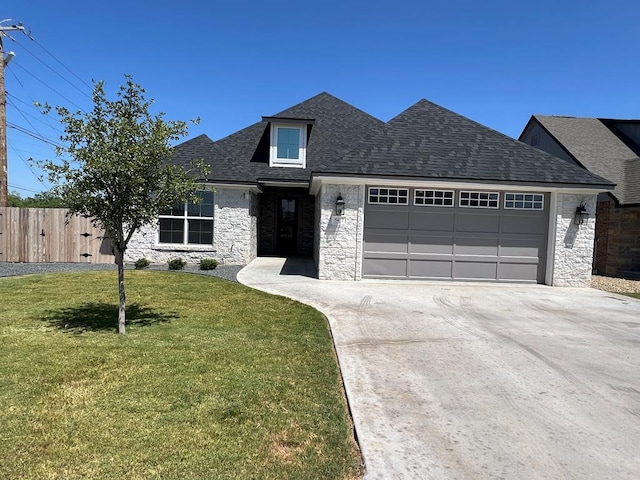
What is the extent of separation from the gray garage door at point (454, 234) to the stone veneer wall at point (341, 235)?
0.32 meters

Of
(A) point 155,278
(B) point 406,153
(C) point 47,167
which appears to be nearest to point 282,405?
(C) point 47,167

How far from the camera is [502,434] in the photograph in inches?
143

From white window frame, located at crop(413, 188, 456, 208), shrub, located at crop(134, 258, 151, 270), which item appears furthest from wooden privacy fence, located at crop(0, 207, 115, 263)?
white window frame, located at crop(413, 188, 456, 208)

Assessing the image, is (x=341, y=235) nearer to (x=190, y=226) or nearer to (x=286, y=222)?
(x=190, y=226)

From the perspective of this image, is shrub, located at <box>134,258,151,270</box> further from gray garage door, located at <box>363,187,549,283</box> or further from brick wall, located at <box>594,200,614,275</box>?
brick wall, located at <box>594,200,614,275</box>

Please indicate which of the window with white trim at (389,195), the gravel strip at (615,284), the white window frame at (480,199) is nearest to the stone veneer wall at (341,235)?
the window with white trim at (389,195)

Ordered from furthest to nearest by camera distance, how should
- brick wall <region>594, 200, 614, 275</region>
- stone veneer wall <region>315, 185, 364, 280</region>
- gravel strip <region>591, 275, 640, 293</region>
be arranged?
1. brick wall <region>594, 200, 614, 275</region>
2. gravel strip <region>591, 275, 640, 293</region>
3. stone veneer wall <region>315, 185, 364, 280</region>

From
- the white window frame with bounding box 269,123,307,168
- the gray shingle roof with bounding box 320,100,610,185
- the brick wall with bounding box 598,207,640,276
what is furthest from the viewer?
the white window frame with bounding box 269,123,307,168

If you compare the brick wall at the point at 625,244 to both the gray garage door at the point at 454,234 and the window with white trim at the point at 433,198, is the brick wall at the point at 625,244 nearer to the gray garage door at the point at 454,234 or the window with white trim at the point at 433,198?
the gray garage door at the point at 454,234

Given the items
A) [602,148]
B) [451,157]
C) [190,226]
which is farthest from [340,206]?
[602,148]

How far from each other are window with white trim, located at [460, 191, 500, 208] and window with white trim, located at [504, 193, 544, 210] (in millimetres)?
331

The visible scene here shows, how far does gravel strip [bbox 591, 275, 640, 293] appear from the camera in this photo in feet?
40.6

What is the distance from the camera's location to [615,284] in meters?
13.5

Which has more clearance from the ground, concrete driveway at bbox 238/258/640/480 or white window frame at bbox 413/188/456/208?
white window frame at bbox 413/188/456/208
